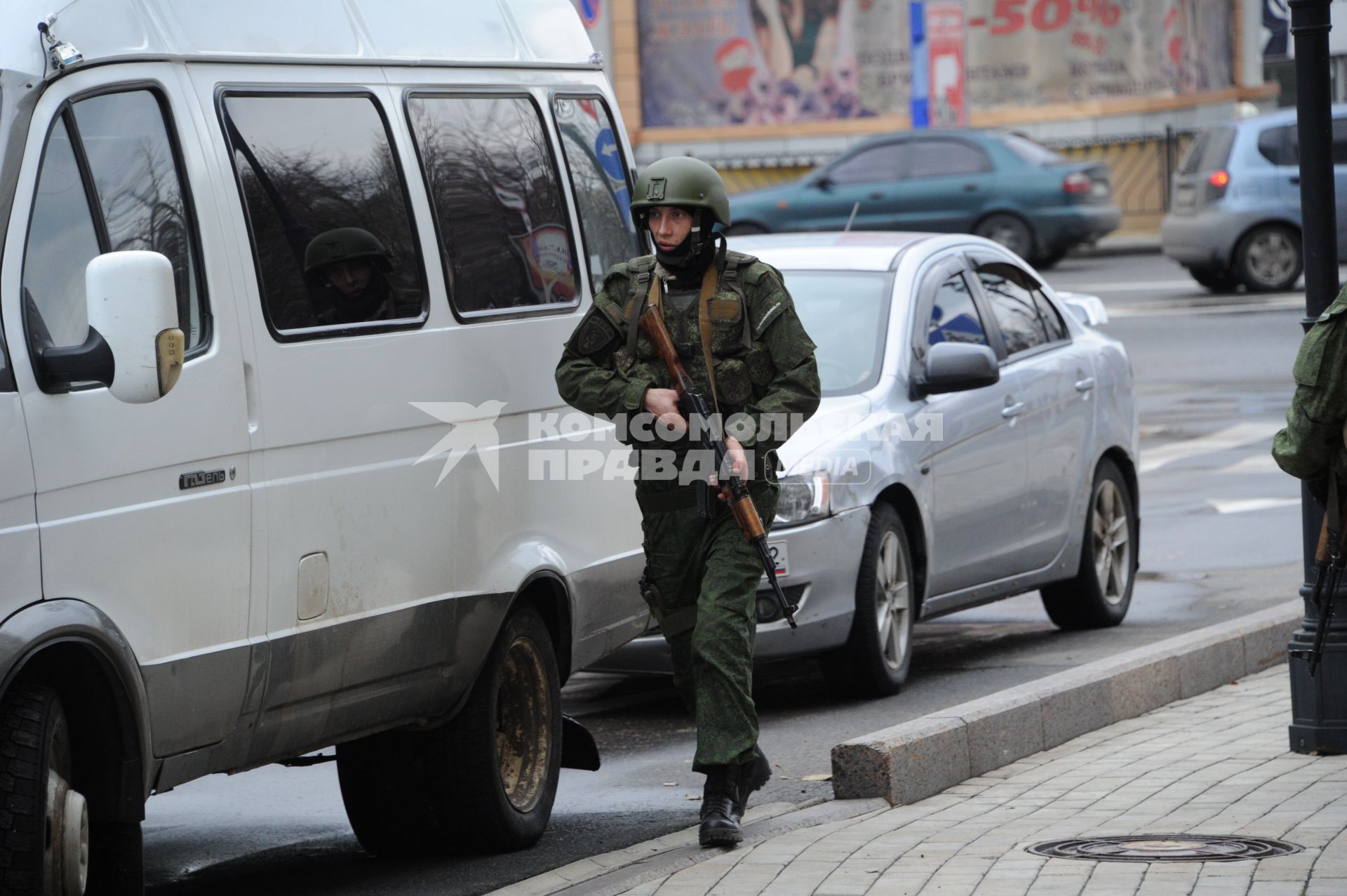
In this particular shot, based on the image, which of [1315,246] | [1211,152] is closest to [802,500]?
[1315,246]

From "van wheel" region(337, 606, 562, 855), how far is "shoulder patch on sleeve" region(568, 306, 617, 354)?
0.81m

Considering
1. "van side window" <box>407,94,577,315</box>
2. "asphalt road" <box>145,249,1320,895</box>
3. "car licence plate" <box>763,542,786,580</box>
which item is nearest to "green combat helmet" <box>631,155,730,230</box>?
"van side window" <box>407,94,577,315</box>

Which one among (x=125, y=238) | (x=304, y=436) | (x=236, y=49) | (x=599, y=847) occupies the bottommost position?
(x=599, y=847)

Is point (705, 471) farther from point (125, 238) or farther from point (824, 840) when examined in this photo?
point (125, 238)

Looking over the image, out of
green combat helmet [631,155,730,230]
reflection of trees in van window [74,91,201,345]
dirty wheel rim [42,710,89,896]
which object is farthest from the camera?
green combat helmet [631,155,730,230]

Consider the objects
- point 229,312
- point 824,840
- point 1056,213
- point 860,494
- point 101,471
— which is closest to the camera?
point 101,471

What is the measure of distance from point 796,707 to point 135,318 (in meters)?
4.39

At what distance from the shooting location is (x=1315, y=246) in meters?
6.88

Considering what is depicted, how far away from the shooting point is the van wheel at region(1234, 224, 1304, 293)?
24.1 m

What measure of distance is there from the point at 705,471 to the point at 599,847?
1.16 m

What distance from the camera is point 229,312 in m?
5.14

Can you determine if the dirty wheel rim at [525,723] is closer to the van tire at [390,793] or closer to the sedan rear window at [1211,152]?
the van tire at [390,793]

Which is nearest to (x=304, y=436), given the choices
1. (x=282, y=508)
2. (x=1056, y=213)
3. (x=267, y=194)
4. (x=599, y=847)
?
(x=282, y=508)

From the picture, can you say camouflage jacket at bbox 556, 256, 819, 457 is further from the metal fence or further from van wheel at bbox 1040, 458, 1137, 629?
the metal fence
